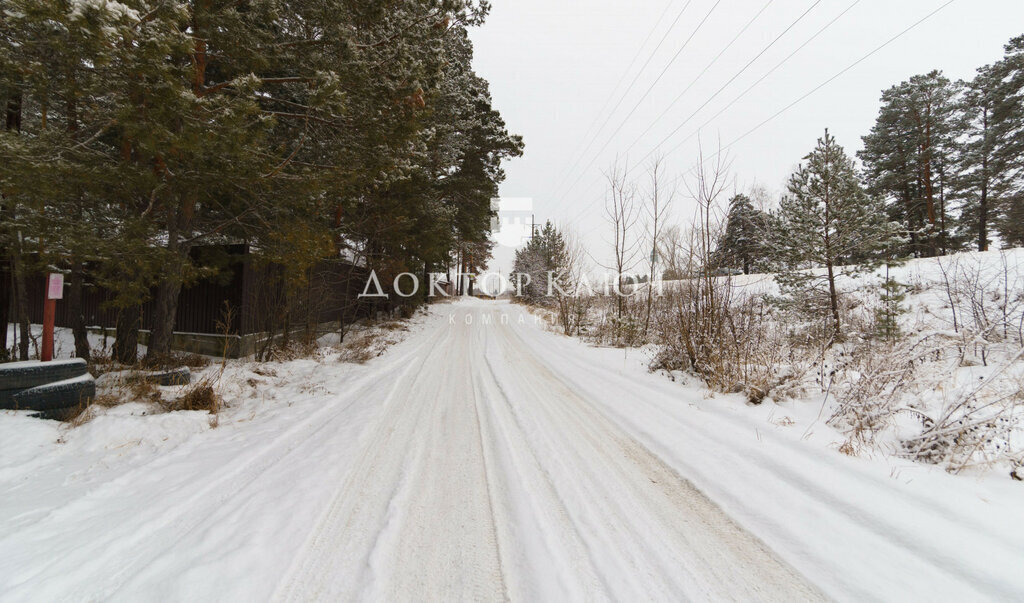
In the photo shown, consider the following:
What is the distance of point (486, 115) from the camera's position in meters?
14.4

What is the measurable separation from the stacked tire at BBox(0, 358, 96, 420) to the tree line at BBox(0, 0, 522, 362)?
0.98 m

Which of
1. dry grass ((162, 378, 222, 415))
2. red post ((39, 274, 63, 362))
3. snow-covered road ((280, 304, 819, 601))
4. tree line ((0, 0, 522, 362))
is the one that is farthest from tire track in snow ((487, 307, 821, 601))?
red post ((39, 274, 63, 362))

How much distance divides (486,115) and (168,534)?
1528cm

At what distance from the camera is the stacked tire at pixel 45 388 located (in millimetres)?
3352

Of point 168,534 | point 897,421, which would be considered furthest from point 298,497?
point 897,421

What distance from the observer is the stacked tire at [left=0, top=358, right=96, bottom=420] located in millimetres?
3352

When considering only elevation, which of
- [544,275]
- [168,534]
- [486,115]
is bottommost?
[168,534]

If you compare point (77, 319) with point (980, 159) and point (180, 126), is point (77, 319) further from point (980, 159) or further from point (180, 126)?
point (980, 159)

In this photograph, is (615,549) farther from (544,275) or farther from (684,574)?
(544,275)

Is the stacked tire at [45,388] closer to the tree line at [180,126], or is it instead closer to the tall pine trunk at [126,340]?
the tree line at [180,126]

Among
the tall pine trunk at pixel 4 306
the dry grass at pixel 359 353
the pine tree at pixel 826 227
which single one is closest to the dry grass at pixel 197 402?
the dry grass at pixel 359 353

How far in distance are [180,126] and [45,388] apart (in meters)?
3.06

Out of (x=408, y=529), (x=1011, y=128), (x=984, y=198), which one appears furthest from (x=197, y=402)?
(x=984, y=198)

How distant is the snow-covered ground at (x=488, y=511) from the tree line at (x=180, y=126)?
247 centimetres
